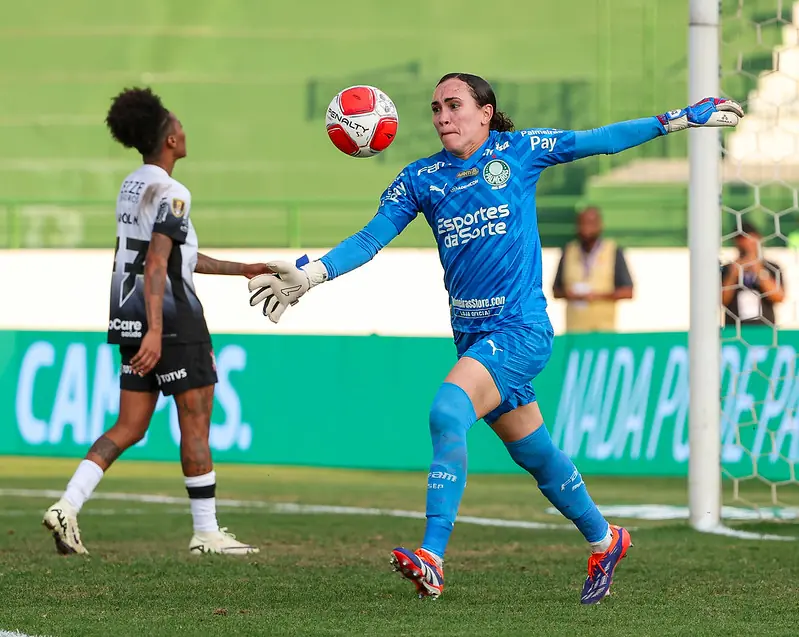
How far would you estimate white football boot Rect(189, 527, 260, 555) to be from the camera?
7.34 m

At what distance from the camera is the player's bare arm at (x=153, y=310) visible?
275 inches

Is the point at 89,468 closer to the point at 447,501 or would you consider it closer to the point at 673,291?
the point at 447,501

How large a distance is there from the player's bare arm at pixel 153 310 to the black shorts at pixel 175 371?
0.22 meters

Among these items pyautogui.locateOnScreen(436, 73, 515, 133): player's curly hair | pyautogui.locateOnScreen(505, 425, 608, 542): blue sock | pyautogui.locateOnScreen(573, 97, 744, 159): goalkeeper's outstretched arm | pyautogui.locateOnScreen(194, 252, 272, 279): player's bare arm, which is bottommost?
pyautogui.locateOnScreen(505, 425, 608, 542): blue sock

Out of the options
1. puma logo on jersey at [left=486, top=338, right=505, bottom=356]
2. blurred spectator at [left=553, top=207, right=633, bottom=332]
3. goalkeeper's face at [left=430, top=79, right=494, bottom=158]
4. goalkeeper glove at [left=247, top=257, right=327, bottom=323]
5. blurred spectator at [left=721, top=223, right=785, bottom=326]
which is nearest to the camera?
goalkeeper glove at [left=247, top=257, right=327, bottom=323]

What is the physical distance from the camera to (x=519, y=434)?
5.79 metres

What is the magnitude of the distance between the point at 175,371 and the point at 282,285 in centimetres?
191

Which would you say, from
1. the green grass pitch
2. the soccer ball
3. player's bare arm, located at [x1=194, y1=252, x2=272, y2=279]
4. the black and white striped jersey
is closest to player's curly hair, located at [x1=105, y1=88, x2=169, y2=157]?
the black and white striped jersey

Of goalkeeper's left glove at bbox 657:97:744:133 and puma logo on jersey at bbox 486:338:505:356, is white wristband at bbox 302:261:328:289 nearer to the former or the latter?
puma logo on jersey at bbox 486:338:505:356

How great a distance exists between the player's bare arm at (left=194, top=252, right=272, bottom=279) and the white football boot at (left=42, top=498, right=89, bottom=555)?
132 cm

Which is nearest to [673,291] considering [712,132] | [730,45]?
[730,45]

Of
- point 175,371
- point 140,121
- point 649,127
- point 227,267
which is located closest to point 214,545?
point 175,371

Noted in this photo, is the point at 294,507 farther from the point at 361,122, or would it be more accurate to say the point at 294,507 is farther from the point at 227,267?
the point at 361,122

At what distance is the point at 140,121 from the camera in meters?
7.31
